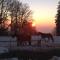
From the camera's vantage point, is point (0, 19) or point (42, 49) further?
point (0, 19)

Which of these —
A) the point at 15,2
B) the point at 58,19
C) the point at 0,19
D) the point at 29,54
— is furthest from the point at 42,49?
the point at 58,19

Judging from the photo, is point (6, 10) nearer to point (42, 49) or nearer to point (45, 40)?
point (45, 40)

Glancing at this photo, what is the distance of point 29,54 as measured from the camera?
24734 mm

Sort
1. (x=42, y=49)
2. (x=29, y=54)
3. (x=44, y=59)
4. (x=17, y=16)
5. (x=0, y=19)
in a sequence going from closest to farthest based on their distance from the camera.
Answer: (x=44, y=59) → (x=29, y=54) → (x=42, y=49) → (x=0, y=19) → (x=17, y=16)

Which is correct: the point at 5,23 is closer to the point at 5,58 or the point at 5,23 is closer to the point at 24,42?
the point at 24,42

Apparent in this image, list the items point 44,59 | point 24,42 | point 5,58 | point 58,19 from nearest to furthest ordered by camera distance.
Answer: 1. point 5,58
2. point 44,59
3. point 24,42
4. point 58,19

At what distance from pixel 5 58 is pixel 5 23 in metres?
37.5

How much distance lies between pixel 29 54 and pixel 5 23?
34215 millimetres

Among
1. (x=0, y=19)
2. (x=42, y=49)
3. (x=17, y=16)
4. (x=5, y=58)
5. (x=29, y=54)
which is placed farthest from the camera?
(x=17, y=16)

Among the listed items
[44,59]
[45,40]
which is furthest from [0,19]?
[44,59]

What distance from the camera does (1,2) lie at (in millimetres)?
56000

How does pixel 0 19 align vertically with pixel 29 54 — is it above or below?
above

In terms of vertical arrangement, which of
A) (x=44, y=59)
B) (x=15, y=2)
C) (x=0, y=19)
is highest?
(x=15, y=2)

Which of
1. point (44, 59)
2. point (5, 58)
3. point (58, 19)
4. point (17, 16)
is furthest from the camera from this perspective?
point (58, 19)
